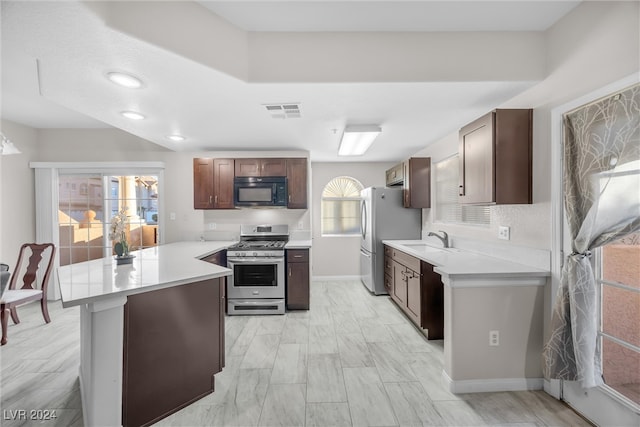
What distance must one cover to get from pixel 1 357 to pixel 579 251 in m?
4.70

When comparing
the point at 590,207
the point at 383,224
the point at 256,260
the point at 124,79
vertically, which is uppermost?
the point at 124,79

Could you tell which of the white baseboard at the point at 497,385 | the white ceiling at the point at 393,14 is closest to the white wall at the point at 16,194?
the white ceiling at the point at 393,14

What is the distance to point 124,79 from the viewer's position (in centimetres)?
205

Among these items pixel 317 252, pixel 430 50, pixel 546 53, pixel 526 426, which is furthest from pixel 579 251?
pixel 317 252

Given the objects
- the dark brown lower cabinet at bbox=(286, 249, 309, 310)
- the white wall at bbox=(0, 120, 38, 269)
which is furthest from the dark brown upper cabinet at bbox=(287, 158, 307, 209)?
the white wall at bbox=(0, 120, 38, 269)

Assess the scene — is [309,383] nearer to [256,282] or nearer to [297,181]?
[256,282]

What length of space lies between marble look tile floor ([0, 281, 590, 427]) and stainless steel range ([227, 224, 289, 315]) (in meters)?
0.27

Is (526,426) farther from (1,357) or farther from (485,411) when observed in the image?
(1,357)

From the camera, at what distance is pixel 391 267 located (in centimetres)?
407

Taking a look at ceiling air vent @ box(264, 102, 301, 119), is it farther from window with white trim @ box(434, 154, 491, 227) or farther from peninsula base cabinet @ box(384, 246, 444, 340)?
window with white trim @ box(434, 154, 491, 227)

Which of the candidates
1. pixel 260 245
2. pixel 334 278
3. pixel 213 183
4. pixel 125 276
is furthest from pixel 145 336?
pixel 334 278

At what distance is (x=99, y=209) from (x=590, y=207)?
570cm

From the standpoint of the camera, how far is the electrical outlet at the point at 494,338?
2086mm

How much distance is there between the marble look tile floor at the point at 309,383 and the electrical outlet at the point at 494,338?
35 centimetres
